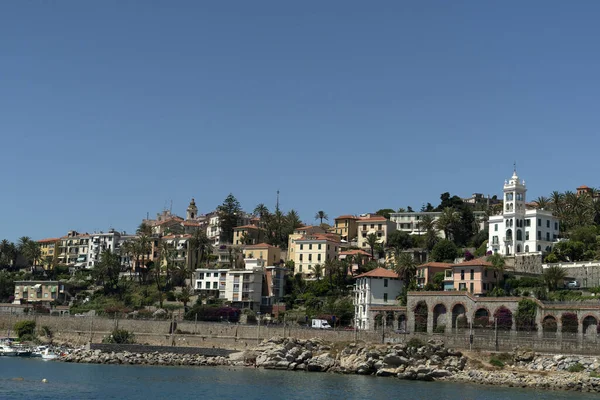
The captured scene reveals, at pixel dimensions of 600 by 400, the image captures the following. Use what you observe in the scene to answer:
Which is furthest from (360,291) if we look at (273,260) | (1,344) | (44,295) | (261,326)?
(44,295)

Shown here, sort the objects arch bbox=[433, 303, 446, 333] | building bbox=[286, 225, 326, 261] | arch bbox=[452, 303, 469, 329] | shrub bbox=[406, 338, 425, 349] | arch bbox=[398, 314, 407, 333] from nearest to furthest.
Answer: shrub bbox=[406, 338, 425, 349] < arch bbox=[452, 303, 469, 329] < arch bbox=[433, 303, 446, 333] < arch bbox=[398, 314, 407, 333] < building bbox=[286, 225, 326, 261]

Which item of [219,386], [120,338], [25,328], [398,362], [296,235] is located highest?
[296,235]

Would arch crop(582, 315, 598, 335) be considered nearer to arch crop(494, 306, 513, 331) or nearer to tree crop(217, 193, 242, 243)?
arch crop(494, 306, 513, 331)

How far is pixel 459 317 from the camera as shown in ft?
267

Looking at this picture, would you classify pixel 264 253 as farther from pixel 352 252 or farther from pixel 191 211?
pixel 191 211

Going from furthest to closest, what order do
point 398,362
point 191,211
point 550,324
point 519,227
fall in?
point 191,211 < point 519,227 < point 550,324 < point 398,362

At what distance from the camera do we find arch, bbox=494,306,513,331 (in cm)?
7775

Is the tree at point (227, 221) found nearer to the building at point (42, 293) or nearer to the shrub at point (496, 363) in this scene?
the building at point (42, 293)

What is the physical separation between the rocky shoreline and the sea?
2013 mm

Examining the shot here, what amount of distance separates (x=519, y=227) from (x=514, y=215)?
59.9 inches

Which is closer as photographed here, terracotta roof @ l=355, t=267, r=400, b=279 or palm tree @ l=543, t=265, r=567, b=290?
palm tree @ l=543, t=265, r=567, b=290

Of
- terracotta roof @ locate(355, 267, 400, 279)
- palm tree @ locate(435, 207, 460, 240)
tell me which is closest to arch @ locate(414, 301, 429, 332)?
terracotta roof @ locate(355, 267, 400, 279)

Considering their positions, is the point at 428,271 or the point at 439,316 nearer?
the point at 439,316

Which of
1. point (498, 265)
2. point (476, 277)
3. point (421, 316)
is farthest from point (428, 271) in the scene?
point (421, 316)
